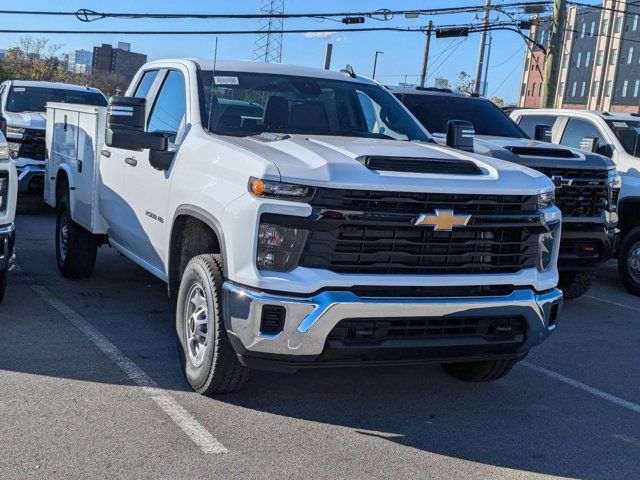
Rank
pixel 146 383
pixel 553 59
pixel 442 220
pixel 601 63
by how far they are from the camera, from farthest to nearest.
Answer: pixel 601 63 < pixel 553 59 < pixel 146 383 < pixel 442 220

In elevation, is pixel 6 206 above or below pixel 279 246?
below

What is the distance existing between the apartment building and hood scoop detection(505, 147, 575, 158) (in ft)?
166

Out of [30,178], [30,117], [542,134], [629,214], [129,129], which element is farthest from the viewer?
[30,117]

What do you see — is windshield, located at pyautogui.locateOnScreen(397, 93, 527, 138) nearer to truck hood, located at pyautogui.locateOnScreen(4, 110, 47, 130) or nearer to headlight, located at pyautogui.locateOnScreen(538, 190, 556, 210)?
headlight, located at pyautogui.locateOnScreen(538, 190, 556, 210)

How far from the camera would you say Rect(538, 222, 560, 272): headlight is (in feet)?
A: 15.7

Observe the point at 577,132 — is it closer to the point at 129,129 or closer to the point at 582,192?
the point at 582,192

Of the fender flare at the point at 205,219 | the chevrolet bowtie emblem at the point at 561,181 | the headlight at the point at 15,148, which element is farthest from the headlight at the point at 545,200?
the headlight at the point at 15,148

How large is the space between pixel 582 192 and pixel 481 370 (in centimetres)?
331

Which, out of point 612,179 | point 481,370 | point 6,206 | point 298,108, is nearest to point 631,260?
point 612,179

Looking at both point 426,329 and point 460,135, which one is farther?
point 460,135

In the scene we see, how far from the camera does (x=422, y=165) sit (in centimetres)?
462

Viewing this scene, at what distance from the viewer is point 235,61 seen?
20.5 ft

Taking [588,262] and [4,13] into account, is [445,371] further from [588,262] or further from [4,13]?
[4,13]

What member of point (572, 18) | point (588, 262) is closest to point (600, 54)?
point (572, 18)
